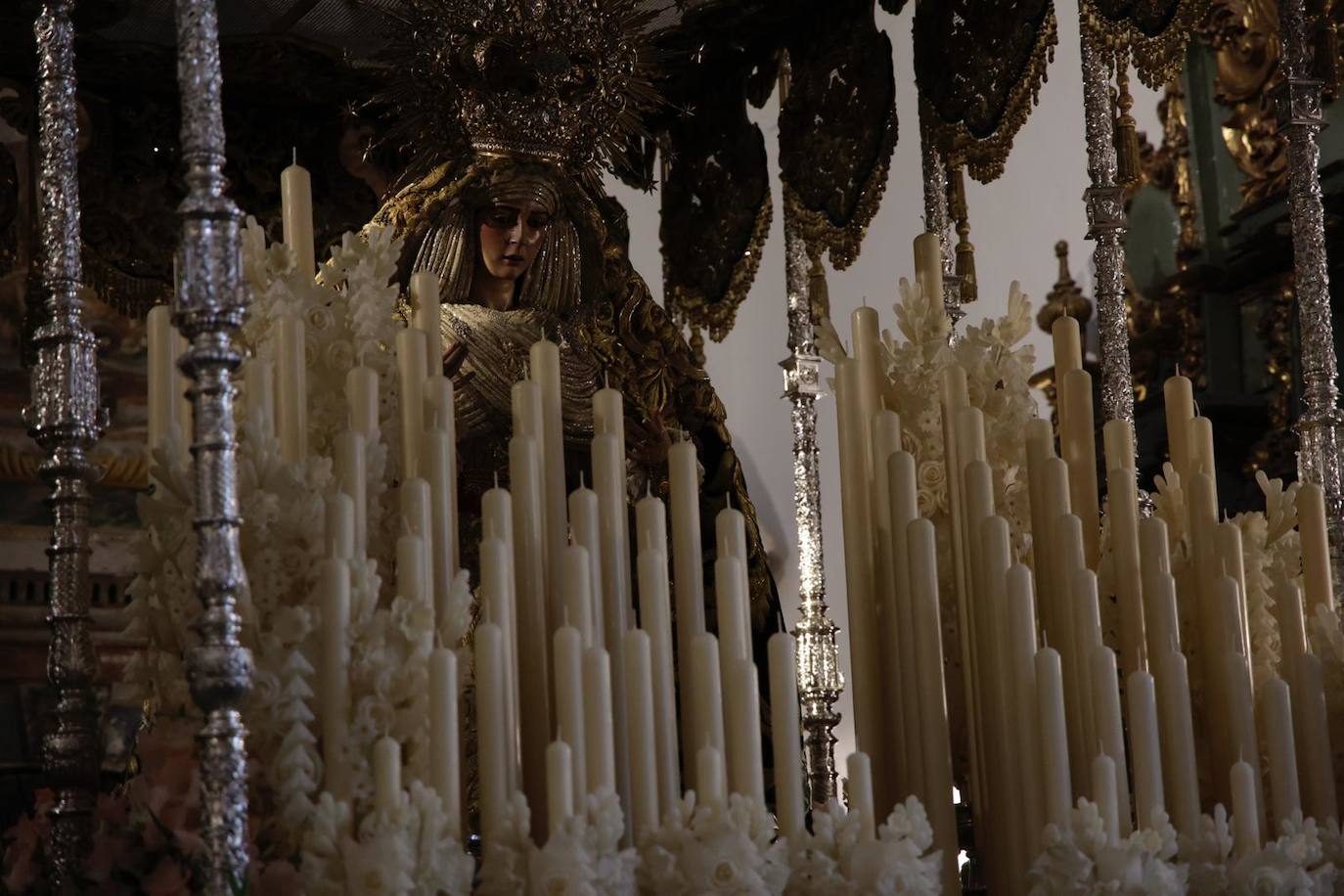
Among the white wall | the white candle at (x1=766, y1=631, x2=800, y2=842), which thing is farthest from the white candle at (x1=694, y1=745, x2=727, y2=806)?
the white wall

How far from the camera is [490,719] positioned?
7.27 ft

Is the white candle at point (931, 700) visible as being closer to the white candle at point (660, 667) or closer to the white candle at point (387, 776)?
the white candle at point (660, 667)

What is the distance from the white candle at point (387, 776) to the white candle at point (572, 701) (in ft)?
0.67

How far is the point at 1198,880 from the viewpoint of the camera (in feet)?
8.07

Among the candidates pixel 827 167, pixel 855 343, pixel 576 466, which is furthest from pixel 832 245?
pixel 855 343

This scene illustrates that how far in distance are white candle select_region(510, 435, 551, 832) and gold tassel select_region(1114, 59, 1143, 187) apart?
80.5 inches

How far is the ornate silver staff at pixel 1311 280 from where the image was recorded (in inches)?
135

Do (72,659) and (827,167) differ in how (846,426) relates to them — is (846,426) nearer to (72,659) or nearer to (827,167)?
(72,659)

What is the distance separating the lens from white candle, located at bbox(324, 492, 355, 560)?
2.24m

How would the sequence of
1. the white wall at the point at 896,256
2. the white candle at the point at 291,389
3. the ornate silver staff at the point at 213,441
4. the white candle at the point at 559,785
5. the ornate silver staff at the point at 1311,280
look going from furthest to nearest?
the white wall at the point at 896,256, the ornate silver staff at the point at 1311,280, the white candle at the point at 291,389, the white candle at the point at 559,785, the ornate silver staff at the point at 213,441

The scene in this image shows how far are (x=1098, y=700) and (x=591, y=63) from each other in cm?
162

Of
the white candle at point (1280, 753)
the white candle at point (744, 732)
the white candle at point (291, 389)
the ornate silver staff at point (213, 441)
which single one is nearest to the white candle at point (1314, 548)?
the white candle at point (1280, 753)

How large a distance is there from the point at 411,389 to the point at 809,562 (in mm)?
2189

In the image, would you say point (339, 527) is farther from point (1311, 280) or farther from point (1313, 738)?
point (1311, 280)
